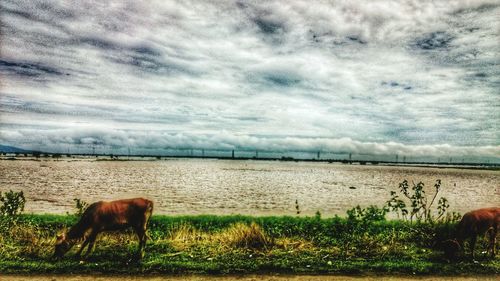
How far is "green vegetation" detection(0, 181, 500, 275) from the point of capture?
9603 millimetres

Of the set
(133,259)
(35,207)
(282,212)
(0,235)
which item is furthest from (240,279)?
(35,207)

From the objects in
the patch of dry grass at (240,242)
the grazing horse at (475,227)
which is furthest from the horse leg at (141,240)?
the grazing horse at (475,227)

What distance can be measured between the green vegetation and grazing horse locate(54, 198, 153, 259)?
0.43 metres

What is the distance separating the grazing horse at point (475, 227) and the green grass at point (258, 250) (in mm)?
412

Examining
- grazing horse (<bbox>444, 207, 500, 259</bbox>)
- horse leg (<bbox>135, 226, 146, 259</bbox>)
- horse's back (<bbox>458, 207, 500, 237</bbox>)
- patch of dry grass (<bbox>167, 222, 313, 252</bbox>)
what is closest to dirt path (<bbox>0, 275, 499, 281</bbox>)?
horse leg (<bbox>135, 226, 146, 259</bbox>)

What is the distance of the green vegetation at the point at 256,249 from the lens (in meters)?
9.60

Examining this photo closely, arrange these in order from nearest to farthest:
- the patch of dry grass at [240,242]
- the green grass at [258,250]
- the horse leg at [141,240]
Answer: the green grass at [258,250] → the horse leg at [141,240] → the patch of dry grass at [240,242]

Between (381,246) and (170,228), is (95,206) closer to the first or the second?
(170,228)

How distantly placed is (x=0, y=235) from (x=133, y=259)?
16.6 feet

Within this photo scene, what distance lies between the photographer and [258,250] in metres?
11.4

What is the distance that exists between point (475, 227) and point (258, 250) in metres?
6.65

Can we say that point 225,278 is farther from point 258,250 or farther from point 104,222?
point 104,222

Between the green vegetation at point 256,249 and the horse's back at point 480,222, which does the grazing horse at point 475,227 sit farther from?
the green vegetation at point 256,249

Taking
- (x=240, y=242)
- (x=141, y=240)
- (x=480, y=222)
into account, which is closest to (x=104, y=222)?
(x=141, y=240)
